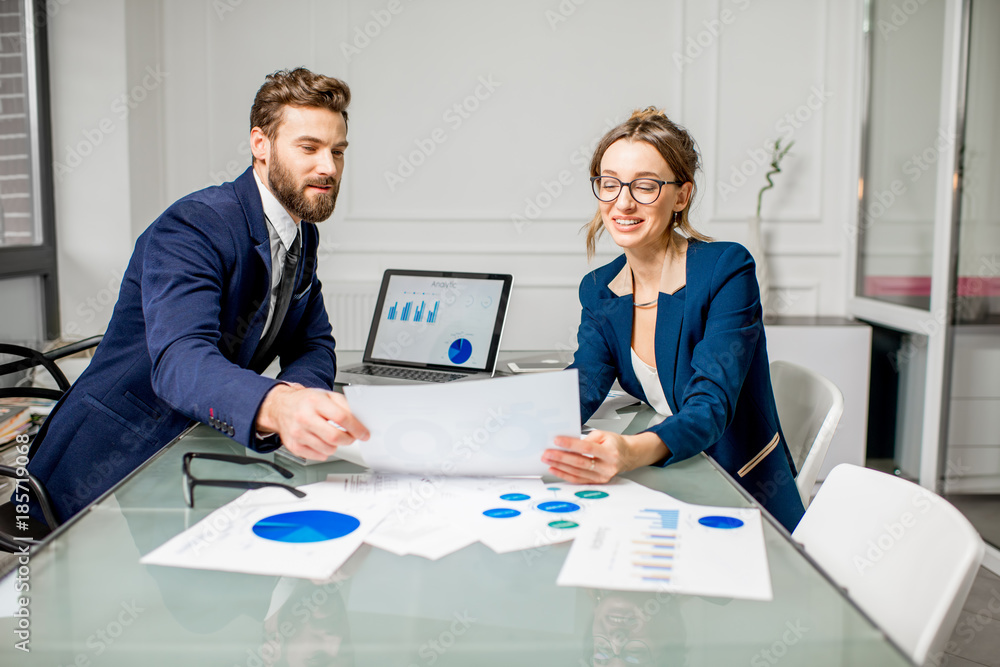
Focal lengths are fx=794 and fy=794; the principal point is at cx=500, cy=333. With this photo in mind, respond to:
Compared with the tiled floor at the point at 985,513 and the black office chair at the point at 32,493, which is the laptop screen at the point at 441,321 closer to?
the black office chair at the point at 32,493

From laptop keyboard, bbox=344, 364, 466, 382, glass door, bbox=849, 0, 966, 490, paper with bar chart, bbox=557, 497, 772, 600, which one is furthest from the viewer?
glass door, bbox=849, 0, 966, 490

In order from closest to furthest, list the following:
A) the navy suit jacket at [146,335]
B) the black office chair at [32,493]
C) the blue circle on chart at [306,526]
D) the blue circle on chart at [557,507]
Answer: the blue circle on chart at [306,526], the blue circle on chart at [557,507], the black office chair at [32,493], the navy suit jacket at [146,335]

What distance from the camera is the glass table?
2.35 ft

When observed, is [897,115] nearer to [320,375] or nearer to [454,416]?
[320,375]

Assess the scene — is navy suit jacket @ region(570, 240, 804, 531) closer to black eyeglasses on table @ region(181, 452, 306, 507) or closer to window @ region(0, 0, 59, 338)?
black eyeglasses on table @ region(181, 452, 306, 507)

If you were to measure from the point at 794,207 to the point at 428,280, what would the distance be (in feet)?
8.00

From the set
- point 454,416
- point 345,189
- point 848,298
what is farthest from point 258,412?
point 848,298

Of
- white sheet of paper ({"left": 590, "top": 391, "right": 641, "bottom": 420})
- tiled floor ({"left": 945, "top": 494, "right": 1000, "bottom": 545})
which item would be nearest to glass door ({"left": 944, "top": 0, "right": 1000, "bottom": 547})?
tiled floor ({"left": 945, "top": 494, "right": 1000, "bottom": 545})

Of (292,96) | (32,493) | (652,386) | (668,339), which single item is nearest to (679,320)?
(668,339)

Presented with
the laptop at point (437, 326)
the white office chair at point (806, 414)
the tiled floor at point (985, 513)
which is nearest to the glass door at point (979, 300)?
the tiled floor at point (985, 513)

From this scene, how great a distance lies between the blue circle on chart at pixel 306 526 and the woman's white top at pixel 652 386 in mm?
901

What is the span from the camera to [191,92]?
158 inches

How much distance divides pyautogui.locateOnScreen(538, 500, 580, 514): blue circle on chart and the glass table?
126 millimetres

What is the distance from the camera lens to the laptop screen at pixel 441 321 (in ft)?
7.47
